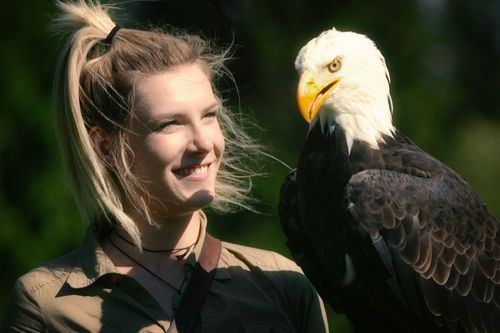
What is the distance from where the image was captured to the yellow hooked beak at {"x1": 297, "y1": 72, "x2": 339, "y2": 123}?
3.01m

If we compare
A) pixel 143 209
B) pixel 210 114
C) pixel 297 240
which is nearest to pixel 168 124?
pixel 210 114

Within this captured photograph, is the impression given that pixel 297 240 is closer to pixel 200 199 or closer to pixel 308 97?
pixel 308 97

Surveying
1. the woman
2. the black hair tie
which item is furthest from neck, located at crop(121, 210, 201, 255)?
the black hair tie

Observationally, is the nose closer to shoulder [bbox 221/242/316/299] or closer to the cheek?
the cheek

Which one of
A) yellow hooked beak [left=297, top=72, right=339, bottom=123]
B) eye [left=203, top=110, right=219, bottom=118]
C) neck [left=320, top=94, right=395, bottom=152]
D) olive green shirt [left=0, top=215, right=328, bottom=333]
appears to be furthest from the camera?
neck [left=320, top=94, right=395, bottom=152]

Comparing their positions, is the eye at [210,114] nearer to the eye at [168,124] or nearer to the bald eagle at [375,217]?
the eye at [168,124]

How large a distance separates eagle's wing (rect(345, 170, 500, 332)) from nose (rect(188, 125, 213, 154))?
58cm

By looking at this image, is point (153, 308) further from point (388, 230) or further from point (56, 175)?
point (56, 175)

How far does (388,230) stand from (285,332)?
515 millimetres

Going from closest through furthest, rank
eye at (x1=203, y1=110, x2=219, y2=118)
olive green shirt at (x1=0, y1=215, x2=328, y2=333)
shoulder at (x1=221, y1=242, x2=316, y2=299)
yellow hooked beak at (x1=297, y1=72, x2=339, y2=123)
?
olive green shirt at (x1=0, y1=215, x2=328, y2=333) < eye at (x1=203, y1=110, x2=219, y2=118) < shoulder at (x1=221, y1=242, x2=316, y2=299) < yellow hooked beak at (x1=297, y1=72, x2=339, y2=123)

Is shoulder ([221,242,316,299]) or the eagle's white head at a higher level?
the eagle's white head

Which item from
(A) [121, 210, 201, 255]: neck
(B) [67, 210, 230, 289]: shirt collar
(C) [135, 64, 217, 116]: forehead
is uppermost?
(C) [135, 64, 217, 116]: forehead

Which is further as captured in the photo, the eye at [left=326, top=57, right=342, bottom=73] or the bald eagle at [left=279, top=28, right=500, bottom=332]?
the eye at [left=326, top=57, right=342, bottom=73]

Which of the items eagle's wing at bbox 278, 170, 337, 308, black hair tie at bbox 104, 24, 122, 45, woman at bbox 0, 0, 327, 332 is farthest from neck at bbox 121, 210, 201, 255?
eagle's wing at bbox 278, 170, 337, 308
